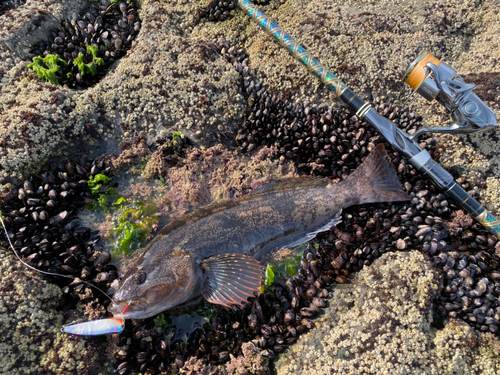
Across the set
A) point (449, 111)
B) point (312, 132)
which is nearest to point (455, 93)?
point (449, 111)

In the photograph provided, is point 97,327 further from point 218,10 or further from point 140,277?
point 218,10

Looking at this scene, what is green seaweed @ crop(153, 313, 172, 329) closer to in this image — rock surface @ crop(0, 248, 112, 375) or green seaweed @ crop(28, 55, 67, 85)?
rock surface @ crop(0, 248, 112, 375)

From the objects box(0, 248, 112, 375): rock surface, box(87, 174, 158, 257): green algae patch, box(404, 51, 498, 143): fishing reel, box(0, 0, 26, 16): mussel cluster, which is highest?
box(404, 51, 498, 143): fishing reel

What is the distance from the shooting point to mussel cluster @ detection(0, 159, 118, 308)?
3.81m

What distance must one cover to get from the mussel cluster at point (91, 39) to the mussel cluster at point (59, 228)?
1702mm

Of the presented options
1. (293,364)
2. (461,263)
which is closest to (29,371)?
(293,364)

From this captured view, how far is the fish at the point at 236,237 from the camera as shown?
3.51 meters

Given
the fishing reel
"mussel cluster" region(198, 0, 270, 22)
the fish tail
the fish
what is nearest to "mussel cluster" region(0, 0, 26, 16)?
"mussel cluster" region(198, 0, 270, 22)

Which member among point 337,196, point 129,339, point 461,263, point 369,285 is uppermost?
point 461,263

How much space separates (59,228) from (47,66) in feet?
8.85

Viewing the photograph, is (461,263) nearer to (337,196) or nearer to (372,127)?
(337,196)

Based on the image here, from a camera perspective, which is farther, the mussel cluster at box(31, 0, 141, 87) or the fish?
the mussel cluster at box(31, 0, 141, 87)

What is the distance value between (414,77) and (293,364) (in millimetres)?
3778

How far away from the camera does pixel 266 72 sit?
5281 millimetres
